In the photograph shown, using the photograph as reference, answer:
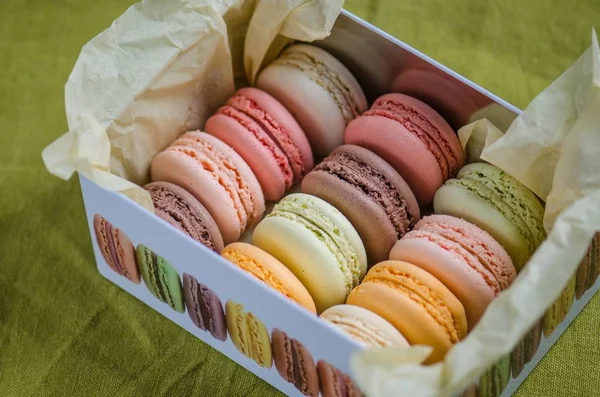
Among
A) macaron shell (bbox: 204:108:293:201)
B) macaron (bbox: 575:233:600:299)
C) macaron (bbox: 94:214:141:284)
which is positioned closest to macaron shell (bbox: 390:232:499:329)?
macaron (bbox: 575:233:600:299)

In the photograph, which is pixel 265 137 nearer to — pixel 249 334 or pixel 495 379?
pixel 249 334

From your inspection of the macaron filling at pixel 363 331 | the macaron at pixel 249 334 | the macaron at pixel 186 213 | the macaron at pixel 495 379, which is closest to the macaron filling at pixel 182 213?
the macaron at pixel 186 213

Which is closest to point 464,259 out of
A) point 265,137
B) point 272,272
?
point 272,272

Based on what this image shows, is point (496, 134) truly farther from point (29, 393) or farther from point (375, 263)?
point (29, 393)

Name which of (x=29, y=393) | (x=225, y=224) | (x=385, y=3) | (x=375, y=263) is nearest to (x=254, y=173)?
(x=225, y=224)

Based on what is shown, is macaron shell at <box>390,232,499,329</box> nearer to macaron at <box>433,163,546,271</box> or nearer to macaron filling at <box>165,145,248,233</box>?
macaron at <box>433,163,546,271</box>
